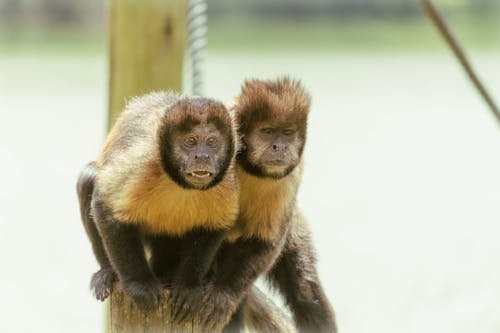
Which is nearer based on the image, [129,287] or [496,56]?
[129,287]

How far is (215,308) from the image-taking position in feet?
14.4

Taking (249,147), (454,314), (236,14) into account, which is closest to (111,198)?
(249,147)

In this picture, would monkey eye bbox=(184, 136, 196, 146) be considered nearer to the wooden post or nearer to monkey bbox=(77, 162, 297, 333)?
monkey bbox=(77, 162, 297, 333)

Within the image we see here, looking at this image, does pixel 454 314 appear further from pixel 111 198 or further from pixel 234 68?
pixel 234 68

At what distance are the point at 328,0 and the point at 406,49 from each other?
926 cm

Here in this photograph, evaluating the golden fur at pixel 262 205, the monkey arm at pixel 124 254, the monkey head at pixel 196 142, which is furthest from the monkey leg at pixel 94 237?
the golden fur at pixel 262 205

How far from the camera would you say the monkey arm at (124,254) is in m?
4.36

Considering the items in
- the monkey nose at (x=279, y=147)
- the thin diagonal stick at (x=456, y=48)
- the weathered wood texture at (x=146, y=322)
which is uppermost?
the thin diagonal stick at (x=456, y=48)

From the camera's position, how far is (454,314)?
765 centimetres

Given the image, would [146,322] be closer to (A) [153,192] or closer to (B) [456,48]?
(A) [153,192]

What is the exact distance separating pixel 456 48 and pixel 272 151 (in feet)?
3.27

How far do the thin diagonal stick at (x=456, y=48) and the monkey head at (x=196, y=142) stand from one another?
3.48ft

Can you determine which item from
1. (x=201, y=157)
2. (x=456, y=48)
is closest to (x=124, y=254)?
(x=201, y=157)

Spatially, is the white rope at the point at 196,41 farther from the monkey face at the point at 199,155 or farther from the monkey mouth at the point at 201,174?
the monkey mouth at the point at 201,174
